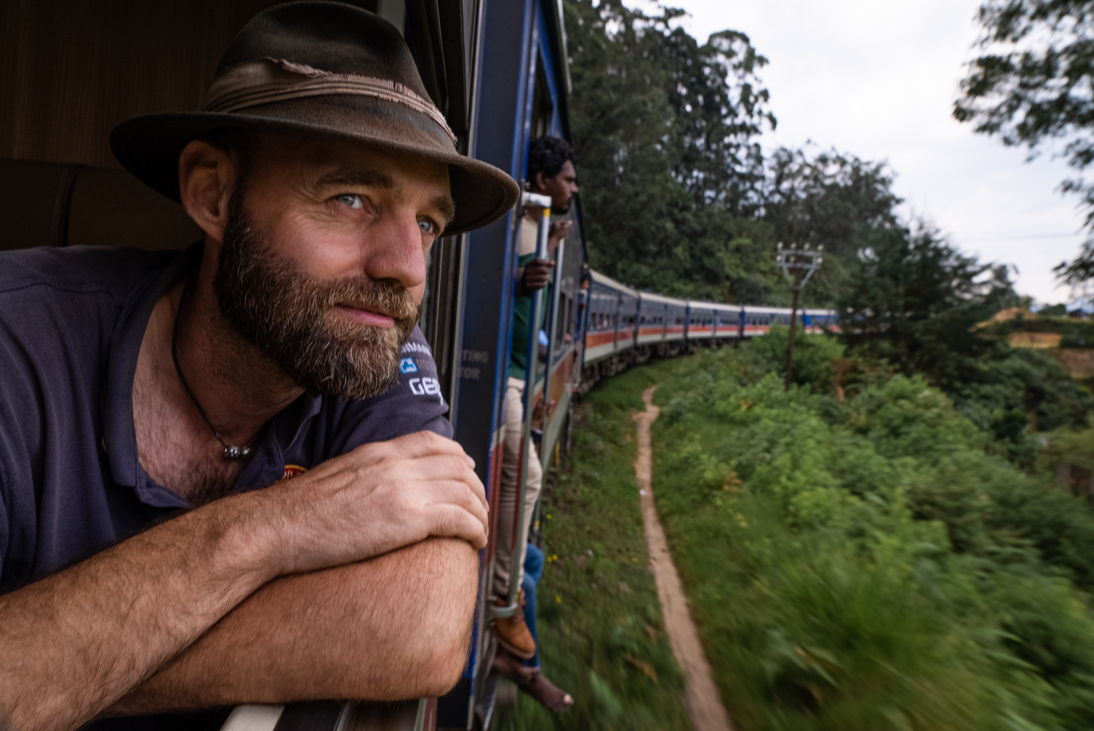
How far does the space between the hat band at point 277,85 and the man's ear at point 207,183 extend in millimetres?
97

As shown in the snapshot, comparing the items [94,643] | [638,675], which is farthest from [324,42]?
[638,675]

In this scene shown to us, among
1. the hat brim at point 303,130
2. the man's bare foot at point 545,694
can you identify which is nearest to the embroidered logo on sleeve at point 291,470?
the hat brim at point 303,130

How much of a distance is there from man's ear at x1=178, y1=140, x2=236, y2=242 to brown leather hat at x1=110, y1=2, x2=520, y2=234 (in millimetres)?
45

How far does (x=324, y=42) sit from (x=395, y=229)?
1.28ft

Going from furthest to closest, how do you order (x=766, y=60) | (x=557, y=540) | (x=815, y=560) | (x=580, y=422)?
(x=766, y=60)
(x=580, y=422)
(x=557, y=540)
(x=815, y=560)

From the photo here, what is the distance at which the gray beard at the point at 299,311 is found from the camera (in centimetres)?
121

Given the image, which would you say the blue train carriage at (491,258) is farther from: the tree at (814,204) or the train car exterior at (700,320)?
the tree at (814,204)

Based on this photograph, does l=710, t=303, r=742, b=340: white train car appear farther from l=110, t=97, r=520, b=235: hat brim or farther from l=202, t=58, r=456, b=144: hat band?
l=202, t=58, r=456, b=144: hat band

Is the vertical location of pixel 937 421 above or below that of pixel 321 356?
below

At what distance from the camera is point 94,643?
2.62 ft

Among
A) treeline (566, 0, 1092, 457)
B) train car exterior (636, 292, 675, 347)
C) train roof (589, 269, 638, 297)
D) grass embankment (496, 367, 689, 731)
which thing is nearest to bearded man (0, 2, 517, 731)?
grass embankment (496, 367, 689, 731)

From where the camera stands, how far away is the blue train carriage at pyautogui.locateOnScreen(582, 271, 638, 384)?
10.9m

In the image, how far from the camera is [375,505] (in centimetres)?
105

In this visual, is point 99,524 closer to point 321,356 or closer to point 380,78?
point 321,356
